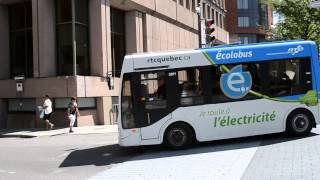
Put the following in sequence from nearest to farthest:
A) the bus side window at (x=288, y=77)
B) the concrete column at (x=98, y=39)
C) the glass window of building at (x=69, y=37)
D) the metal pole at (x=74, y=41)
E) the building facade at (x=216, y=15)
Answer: the bus side window at (x=288, y=77), the metal pole at (x=74, y=41), the glass window of building at (x=69, y=37), the concrete column at (x=98, y=39), the building facade at (x=216, y=15)

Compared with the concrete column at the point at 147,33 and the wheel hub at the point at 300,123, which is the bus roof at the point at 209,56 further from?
the concrete column at the point at 147,33

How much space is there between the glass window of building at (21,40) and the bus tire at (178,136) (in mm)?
17477

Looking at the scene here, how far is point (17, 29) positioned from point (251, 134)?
2017cm

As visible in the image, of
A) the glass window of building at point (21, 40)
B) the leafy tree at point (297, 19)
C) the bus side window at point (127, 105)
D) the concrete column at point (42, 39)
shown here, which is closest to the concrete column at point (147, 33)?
the glass window of building at point (21, 40)

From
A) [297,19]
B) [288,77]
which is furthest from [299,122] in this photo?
[297,19]

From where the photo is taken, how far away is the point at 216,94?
13977 mm

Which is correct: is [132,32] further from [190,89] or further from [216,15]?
[216,15]

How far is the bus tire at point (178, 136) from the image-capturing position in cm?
1391

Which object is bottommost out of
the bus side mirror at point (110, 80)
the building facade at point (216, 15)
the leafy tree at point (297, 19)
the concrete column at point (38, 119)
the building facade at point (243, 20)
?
the concrete column at point (38, 119)

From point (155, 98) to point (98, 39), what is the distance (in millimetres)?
14864

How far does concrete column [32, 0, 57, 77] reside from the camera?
2716 centimetres

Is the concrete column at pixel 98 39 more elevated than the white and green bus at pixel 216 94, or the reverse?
the concrete column at pixel 98 39

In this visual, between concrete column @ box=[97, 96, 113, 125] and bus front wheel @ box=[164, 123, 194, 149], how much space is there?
543 inches

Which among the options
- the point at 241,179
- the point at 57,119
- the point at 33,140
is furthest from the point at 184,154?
the point at 57,119
